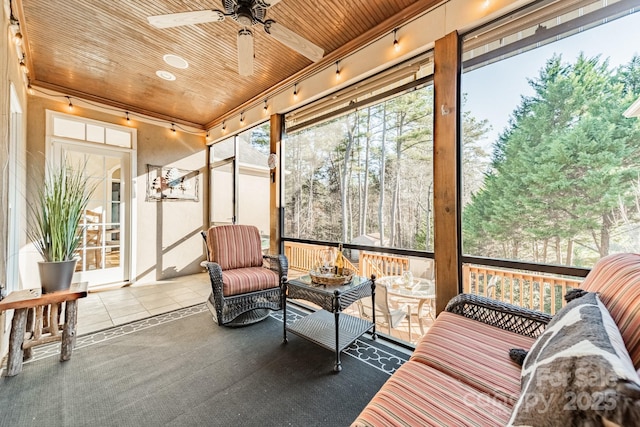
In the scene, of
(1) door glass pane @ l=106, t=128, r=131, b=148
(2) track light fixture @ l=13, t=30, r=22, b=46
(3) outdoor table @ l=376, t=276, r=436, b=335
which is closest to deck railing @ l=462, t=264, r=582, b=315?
(3) outdoor table @ l=376, t=276, r=436, b=335

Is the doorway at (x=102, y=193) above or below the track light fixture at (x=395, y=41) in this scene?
below

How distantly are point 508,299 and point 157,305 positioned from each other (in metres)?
3.87

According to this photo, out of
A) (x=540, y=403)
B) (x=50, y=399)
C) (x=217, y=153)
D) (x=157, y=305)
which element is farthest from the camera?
(x=217, y=153)

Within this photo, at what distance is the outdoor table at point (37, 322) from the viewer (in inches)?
73.3

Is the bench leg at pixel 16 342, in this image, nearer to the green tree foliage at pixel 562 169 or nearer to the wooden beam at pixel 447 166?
the wooden beam at pixel 447 166

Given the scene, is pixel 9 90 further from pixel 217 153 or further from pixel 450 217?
pixel 450 217

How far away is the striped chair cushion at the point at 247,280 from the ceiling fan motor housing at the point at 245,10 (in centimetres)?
222

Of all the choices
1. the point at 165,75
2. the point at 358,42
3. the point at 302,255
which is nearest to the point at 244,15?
the point at 358,42

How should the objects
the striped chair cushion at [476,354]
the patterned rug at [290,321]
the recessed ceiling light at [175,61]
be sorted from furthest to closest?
the recessed ceiling light at [175,61], the patterned rug at [290,321], the striped chair cushion at [476,354]

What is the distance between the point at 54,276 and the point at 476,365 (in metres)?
3.00

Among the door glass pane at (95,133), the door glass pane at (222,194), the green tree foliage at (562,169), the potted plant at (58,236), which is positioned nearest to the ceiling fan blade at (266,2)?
the green tree foliage at (562,169)

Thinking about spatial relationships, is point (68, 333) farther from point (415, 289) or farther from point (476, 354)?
point (415, 289)

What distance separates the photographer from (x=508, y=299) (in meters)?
2.31

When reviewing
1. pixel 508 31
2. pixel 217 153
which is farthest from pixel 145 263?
pixel 508 31
